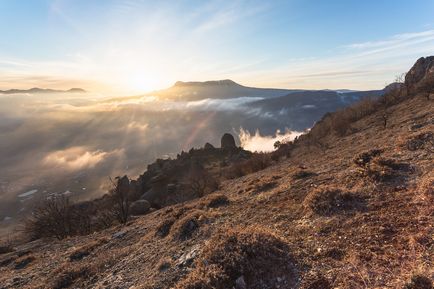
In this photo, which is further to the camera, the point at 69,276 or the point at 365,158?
the point at 365,158

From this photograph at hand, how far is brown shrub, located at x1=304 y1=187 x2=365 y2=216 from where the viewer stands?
9.75 m

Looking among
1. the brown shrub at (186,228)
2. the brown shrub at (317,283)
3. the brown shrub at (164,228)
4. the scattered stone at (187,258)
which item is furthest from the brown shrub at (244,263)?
the brown shrub at (164,228)

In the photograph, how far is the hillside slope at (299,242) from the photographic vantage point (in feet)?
22.1

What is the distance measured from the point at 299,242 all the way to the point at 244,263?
2.06m

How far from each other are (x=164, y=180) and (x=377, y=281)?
191 feet

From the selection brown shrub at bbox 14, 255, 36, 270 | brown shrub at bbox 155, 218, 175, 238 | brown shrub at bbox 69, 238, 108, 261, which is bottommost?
brown shrub at bbox 14, 255, 36, 270

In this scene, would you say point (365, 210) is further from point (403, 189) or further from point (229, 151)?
point (229, 151)

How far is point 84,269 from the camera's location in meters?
11.7

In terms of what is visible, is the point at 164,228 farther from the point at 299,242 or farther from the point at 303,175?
the point at 303,175

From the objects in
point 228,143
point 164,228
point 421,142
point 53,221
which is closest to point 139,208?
point 53,221

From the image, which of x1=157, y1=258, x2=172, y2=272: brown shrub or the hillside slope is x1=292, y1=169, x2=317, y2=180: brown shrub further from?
x1=157, y1=258, x2=172, y2=272: brown shrub

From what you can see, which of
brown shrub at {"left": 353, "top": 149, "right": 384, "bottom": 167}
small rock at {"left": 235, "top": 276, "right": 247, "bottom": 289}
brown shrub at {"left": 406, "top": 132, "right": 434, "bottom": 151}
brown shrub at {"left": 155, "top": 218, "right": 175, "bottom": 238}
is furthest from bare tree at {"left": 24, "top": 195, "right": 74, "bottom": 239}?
brown shrub at {"left": 406, "top": 132, "right": 434, "bottom": 151}

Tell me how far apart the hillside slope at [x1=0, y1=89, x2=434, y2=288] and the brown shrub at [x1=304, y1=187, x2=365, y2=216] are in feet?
0.11

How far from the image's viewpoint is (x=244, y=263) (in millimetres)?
7223
